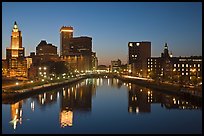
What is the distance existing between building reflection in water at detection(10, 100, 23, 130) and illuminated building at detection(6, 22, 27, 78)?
5486 cm

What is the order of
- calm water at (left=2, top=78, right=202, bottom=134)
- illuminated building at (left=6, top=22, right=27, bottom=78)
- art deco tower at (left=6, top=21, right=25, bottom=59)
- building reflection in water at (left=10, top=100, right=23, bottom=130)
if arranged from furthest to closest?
art deco tower at (left=6, top=21, right=25, bottom=59), illuminated building at (left=6, top=22, right=27, bottom=78), building reflection in water at (left=10, top=100, right=23, bottom=130), calm water at (left=2, top=78, right=202, bottom=134)

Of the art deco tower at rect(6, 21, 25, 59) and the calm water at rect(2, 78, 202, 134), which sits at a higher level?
the art deco tower at rect(6, 21, 25, 59)

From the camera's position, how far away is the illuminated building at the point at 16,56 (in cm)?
8044

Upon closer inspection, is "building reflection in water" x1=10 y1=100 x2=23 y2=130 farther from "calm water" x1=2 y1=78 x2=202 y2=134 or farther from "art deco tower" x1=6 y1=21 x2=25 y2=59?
"art deco tower" x1=6 y1=21 x2=25 y2=59

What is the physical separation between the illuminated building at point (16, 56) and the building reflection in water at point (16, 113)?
54.9 metres

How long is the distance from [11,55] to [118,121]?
75.7 m

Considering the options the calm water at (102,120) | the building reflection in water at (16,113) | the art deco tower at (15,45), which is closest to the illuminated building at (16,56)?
the art deco tower at (15,45)

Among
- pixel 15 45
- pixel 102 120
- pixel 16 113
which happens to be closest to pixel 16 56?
pixel 15 45

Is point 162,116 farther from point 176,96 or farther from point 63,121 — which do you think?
point 176,96

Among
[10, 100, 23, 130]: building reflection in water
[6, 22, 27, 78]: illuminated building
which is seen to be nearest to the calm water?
[10, 100, 23, 130]: building reflection in water

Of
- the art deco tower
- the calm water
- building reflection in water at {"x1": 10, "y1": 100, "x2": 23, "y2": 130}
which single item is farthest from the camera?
the art deco tower

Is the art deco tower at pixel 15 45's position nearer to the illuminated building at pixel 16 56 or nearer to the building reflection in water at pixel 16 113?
the illuminated building at pixel 16 56

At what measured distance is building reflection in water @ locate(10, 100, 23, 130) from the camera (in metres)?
19.0

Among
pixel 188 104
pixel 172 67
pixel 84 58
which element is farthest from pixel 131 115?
pixel 84 58
